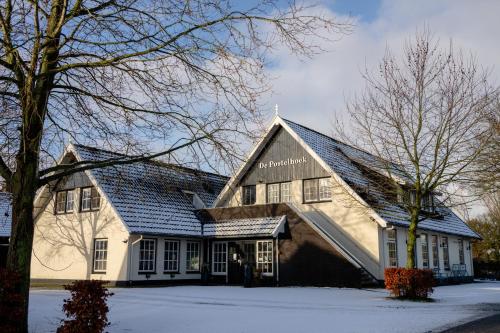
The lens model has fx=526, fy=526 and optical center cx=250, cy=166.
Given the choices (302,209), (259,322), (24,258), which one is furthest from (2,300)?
(302,209)

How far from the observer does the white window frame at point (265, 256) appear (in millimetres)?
25016

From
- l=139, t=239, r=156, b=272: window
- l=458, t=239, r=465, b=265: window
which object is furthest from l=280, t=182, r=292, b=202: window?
l=458, t=239, r=465, b=265: window

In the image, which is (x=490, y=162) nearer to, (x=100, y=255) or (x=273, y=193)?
(x=273, y=193)

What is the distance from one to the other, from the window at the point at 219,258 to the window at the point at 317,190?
4.94 metres

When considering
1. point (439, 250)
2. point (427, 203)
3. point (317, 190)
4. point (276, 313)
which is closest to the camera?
point (276, 313)

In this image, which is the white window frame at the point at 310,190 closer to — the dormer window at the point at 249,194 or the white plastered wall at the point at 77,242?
the dormer window at the point at 249,194

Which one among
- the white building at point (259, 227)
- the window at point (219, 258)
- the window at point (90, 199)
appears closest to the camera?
the white building at point (259, 227)

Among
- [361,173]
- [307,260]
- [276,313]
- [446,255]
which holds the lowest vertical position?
[276,313]

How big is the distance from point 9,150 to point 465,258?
29.8 metres

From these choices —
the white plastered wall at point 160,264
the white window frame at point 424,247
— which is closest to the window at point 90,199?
the white plastered wall at point 160,264

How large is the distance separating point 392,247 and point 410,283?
744cm

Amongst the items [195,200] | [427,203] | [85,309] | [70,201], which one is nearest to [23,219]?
[85,309]

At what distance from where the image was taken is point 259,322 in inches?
457

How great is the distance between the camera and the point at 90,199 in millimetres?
27109
